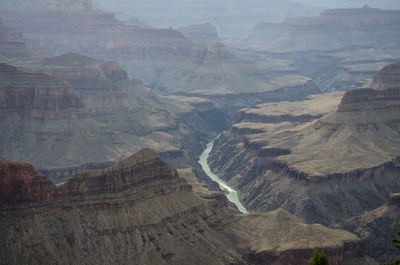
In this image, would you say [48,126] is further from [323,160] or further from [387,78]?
[387,78]

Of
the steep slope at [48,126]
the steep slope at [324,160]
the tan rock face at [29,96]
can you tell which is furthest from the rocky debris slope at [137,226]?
the tan rock face at [29,96]

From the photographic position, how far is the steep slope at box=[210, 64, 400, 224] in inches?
4857

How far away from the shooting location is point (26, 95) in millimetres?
145125

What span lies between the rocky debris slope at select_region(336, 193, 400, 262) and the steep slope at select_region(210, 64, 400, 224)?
15901 mm

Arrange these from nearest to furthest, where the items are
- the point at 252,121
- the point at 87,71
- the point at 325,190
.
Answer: the point at 325,190, the point at 87,71, the point at 252,121

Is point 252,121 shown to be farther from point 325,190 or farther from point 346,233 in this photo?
point 346,233

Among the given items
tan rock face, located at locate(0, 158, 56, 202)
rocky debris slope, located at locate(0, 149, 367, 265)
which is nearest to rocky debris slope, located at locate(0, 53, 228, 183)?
rocky debris slope, located at locate(0, 149, 367, 265)

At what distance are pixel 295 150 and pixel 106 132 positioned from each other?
39551 millimetres

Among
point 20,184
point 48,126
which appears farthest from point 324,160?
point 20,184

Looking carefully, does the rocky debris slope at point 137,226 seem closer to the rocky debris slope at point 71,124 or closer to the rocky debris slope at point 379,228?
the rocky debris slope at point 379,228

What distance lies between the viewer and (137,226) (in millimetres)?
85750

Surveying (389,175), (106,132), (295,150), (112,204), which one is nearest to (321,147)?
(295,150)

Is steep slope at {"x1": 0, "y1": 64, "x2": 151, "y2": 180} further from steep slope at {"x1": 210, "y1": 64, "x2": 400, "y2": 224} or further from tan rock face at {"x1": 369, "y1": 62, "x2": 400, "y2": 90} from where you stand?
tan rock face at {"x1": 369, "y1": 62, "x2": 400, "y2": 90}

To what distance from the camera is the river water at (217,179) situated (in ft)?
448
